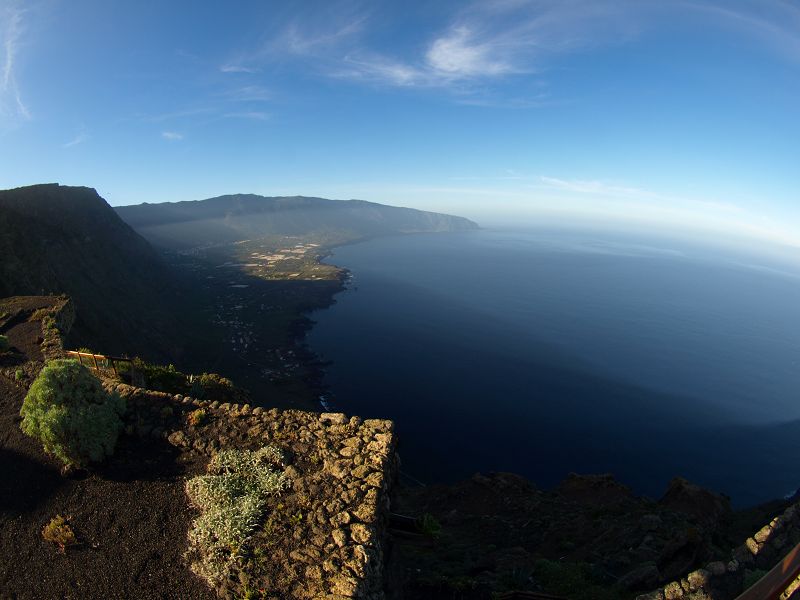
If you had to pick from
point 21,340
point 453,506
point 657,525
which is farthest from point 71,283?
point 657,525

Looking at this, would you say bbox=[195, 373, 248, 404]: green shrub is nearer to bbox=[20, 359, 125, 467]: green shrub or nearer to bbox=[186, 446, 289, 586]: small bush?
bbox=[20, 359, 125, 467]: green shrub

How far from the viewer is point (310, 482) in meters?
11.1

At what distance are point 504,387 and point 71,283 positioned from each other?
9649 centimetres

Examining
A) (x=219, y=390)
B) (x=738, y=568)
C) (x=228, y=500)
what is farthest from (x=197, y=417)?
(x=219, y=390)

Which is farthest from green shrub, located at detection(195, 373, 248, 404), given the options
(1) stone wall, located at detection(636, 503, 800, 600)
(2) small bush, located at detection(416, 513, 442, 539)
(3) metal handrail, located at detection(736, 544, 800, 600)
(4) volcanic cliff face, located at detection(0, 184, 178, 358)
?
(3) metal handrail, located at detection(736, 544, 800, 600)

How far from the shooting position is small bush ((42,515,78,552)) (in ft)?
34.3

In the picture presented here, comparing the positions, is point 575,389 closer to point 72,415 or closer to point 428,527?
point 428,527

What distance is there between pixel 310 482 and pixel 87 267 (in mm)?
105243

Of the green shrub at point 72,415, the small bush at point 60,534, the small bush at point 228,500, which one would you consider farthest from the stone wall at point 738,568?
the green shrub at point 72,415

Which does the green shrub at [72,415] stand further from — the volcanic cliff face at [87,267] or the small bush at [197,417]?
the volcanic cliff face at [87,267]

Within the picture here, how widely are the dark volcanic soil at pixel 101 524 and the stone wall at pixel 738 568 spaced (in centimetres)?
1160

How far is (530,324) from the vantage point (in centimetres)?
14775

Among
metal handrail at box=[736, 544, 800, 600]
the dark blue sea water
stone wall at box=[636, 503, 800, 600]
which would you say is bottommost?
the dark blue sea water

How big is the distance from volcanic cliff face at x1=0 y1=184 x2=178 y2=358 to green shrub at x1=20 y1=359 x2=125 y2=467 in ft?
113
